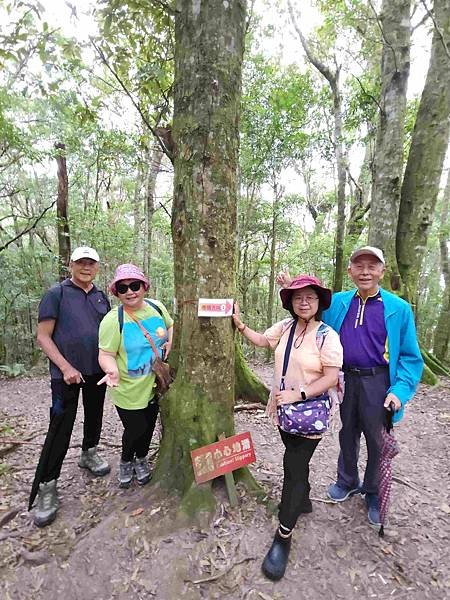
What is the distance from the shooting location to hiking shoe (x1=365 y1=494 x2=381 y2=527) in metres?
2.83

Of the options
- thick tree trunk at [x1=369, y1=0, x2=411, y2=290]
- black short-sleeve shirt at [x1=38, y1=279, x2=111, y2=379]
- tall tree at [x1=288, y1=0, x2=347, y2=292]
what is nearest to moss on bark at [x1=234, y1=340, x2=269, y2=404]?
black short-sleeve shirt at [x1=38, y1=279, x2=111, y2=379]

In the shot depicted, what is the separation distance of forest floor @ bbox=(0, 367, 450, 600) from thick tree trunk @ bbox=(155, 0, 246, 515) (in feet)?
0.90

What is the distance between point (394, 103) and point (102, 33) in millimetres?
5075

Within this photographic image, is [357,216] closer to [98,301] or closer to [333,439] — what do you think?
[333,439]

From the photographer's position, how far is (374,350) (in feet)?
9.00

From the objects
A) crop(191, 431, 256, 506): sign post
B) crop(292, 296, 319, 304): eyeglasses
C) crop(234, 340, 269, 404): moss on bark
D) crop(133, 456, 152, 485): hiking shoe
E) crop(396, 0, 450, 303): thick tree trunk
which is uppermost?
crop(396, 0, 450, 303): thick tree trunk

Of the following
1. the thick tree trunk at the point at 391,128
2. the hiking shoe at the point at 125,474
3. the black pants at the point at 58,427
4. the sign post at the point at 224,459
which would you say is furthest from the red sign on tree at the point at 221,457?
the thick tree trunk at the point at 391,128

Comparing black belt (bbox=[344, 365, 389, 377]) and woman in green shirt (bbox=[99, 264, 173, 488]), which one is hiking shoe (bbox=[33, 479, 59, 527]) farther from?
black belt (bbox=[344, 365, 389, 377])

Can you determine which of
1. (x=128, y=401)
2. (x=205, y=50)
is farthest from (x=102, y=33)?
(x=128, y=401)

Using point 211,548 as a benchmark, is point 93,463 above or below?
below

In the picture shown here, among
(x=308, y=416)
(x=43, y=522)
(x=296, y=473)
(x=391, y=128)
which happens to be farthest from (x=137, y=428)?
(x=391, y=128)

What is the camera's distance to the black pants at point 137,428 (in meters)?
2.98

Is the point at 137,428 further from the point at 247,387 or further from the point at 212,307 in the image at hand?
the point at 247,387

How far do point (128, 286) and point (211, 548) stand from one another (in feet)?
6.47
